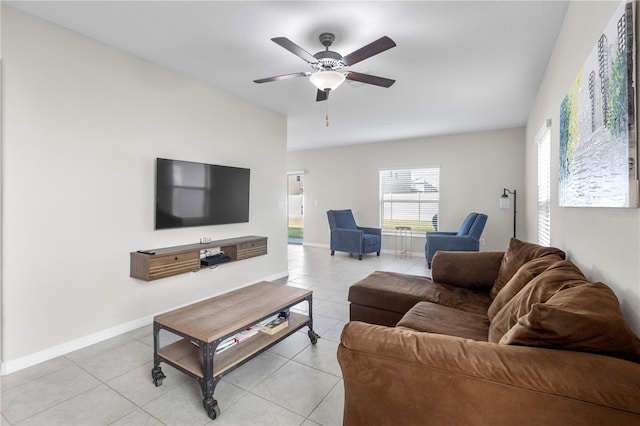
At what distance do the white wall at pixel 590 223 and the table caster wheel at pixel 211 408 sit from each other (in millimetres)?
1954

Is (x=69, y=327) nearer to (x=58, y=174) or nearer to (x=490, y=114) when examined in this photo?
(x=58, y=174)

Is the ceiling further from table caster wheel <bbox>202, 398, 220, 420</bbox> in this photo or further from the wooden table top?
table caster wheel <bbox>202, 398, 220, 420</bbox>

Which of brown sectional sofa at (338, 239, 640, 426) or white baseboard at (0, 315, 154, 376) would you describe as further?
white baseboard at (0, 315, 154, 376)

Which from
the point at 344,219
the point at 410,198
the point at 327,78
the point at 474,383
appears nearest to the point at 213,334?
the point at 474,383

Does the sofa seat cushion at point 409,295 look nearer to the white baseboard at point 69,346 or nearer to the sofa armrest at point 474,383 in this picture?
the sofa armrest at point 474,383

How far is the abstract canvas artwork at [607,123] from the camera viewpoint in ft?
3.65

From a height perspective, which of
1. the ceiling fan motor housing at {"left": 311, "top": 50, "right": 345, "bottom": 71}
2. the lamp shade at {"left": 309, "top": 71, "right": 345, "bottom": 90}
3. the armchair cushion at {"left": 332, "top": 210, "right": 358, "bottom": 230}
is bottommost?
the armchair cushion at {"left": 332, "top": 210, "right": 358, "bottom": 230}

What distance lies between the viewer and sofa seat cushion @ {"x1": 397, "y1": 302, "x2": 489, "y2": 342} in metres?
1.76

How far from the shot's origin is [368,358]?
1188 millimetres

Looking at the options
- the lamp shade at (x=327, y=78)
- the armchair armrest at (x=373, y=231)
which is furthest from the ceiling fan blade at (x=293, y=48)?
the armchair armrest at (x=373, y=231)

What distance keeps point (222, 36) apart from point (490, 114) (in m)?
4.12

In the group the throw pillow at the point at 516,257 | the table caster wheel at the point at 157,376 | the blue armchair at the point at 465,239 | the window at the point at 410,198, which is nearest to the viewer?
the table caster wheel at the point at 157,376

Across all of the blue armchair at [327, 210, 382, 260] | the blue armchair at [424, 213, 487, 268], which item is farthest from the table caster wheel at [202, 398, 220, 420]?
the blue armchair at [327, 210, 382, 260]

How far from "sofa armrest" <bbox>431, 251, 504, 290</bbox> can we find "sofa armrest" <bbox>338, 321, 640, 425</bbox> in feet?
5.55
